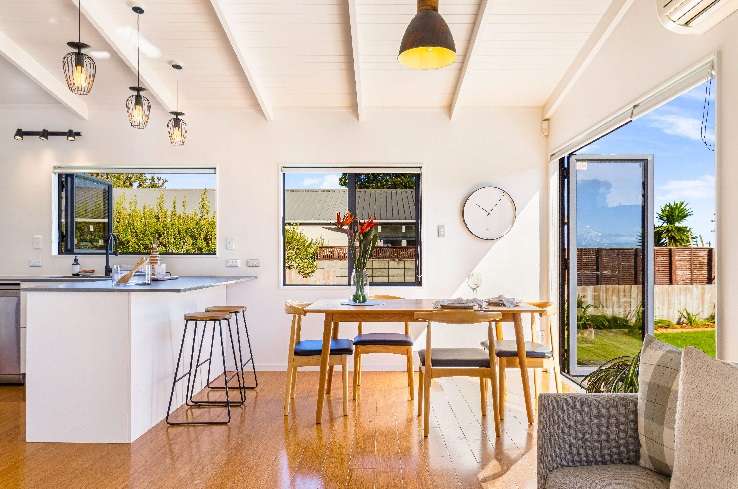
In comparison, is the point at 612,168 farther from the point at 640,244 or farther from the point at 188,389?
the point at 188,389

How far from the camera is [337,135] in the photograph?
586 centimetres

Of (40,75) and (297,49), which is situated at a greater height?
(297,49)

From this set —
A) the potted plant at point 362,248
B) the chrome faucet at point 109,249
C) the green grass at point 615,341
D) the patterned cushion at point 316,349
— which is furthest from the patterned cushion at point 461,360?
the chrome faucet at point 109,249

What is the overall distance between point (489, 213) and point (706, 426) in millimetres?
4320

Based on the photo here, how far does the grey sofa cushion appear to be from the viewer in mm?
1759

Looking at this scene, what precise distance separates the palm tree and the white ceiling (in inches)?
65.1

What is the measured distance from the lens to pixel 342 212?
6020 mm

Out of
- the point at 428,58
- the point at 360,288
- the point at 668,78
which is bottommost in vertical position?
Answer: the point at 360,288

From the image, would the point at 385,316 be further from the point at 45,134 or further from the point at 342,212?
the point at 45,134

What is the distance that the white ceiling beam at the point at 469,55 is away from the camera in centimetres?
411

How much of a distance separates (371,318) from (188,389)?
5.10 ft

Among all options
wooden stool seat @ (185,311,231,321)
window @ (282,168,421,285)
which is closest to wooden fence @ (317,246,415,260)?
window @ (282,168,421,285)

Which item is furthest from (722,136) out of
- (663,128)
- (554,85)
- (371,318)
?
(663,128)

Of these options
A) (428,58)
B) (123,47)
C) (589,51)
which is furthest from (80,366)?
(589,51)
